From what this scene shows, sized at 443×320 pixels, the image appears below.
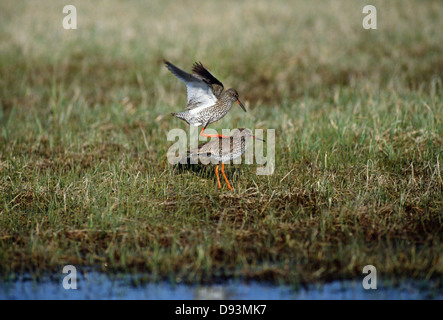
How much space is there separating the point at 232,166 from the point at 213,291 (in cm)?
278

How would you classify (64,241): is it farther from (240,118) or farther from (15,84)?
(15,84)

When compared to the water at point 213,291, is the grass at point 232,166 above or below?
above

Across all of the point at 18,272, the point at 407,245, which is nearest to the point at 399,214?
the point at 407,245

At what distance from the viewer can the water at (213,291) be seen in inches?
171

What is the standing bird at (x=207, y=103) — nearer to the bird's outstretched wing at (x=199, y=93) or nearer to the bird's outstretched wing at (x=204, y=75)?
the bird's outstretched wing at (x=199, y=93)

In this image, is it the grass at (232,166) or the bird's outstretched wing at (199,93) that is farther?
the bird's outstretched wing at (199,93)

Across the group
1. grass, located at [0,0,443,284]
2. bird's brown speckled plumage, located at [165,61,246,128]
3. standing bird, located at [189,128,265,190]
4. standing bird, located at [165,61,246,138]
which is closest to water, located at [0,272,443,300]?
grass, located at [0,0,443,284]

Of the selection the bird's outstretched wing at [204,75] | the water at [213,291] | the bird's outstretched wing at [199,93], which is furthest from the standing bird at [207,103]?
the water at [213,291]

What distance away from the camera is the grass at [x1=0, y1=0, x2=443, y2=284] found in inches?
193

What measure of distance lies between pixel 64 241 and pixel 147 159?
226 cm

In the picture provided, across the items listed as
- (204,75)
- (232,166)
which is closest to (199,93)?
(204,75)

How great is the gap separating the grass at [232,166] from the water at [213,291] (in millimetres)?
126

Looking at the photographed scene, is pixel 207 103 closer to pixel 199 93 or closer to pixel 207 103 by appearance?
pixel 207 103

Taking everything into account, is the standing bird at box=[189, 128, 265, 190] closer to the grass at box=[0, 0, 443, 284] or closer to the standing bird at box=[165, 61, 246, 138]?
the standing bird at box=[165, 61, 246, 138]
